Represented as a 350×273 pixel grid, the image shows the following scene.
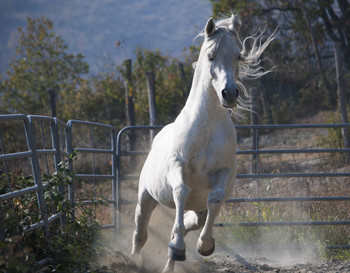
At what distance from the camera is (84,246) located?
444 cm

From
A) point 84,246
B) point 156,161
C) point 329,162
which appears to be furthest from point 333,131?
point 84,246

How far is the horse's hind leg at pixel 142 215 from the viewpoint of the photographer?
17.3 feet

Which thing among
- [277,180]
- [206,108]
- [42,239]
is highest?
[206,108]

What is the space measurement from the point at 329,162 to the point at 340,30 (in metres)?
11.4

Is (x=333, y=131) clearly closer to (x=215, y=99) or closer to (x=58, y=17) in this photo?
(x=215, y=99)

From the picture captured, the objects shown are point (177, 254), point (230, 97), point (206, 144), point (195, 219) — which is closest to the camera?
point (230, 97)

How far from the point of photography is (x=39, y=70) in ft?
77.0

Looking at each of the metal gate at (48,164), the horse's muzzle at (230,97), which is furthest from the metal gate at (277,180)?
the horse's muzzle at (230,97)

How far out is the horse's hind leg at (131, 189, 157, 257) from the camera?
207 inches

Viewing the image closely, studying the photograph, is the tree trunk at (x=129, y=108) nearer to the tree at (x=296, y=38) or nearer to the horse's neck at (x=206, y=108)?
the tree at (x=296, y=38)

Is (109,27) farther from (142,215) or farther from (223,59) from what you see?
(223,59)

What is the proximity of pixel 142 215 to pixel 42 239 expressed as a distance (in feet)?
5.10

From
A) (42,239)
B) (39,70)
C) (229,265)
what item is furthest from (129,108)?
(39,70)

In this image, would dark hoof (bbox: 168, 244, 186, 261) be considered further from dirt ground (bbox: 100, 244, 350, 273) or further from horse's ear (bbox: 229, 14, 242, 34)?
horse's ear (bbox: 229, 14, 242, 34)
